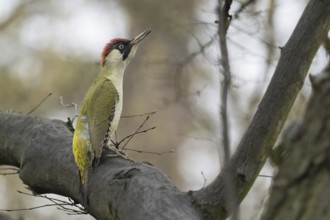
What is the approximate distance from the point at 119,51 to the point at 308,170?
4.44m

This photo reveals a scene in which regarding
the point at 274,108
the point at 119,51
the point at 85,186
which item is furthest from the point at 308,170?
the point at 119,51

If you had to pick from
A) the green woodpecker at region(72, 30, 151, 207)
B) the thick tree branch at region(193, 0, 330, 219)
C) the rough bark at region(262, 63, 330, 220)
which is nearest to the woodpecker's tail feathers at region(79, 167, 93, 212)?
the green woodpecker at region(72, 30, 151, 207)

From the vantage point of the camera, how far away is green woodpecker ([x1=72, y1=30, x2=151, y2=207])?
4.17 meters

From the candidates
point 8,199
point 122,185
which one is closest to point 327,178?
point 122,185

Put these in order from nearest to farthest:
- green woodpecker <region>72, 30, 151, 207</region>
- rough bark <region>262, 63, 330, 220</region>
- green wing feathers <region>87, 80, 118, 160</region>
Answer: rough bark <region>262, 63, 330, 220</region>, green woodpecker <region>72, 30, 151, 207</region>, green wing feathers <region>87, 80, 118, 160</region>

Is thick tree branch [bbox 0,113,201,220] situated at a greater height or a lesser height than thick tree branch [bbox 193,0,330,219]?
lesser

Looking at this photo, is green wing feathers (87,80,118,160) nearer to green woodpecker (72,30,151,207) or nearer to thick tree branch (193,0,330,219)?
green woodpecker (72,30,151,207)

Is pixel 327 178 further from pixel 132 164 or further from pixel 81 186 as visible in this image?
pixel 81 186

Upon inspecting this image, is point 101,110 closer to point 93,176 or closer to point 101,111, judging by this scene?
point 101,111

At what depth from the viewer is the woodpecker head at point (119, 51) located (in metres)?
6.05

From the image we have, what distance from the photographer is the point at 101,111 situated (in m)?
5.18

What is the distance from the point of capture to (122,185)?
11.4ft

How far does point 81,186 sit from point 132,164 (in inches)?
13.2

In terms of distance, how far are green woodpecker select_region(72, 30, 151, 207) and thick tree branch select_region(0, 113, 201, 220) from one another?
60mm
